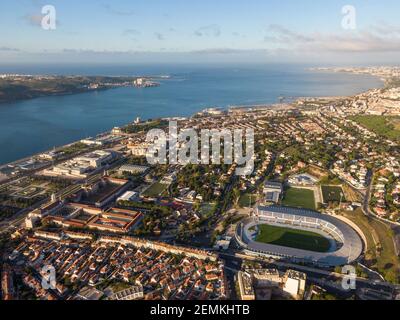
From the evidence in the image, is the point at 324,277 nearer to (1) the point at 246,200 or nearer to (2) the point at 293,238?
(2) the point at 293,238

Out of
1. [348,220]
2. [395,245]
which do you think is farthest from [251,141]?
[395,245]

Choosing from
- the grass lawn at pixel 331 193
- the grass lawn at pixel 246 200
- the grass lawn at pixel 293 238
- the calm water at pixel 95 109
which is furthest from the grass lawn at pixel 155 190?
the calm water at pixel 95 109

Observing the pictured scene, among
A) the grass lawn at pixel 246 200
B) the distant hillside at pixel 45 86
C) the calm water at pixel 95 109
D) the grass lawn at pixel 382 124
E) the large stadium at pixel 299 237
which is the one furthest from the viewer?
the distant hillside at pixel 45 86

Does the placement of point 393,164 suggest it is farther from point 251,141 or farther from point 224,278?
point 224,278

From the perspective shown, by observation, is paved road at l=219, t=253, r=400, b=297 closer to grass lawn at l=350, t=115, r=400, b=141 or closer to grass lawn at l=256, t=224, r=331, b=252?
grass lawn at l=256, t=224, r=331, b=252

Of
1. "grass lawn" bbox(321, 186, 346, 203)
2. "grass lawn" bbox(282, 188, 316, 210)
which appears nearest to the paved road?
"grass lawn" bbox(282, 188, 316, 210)

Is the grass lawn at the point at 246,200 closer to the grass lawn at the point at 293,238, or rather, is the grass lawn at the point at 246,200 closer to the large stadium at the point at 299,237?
the large stadium at the point at 299,237
